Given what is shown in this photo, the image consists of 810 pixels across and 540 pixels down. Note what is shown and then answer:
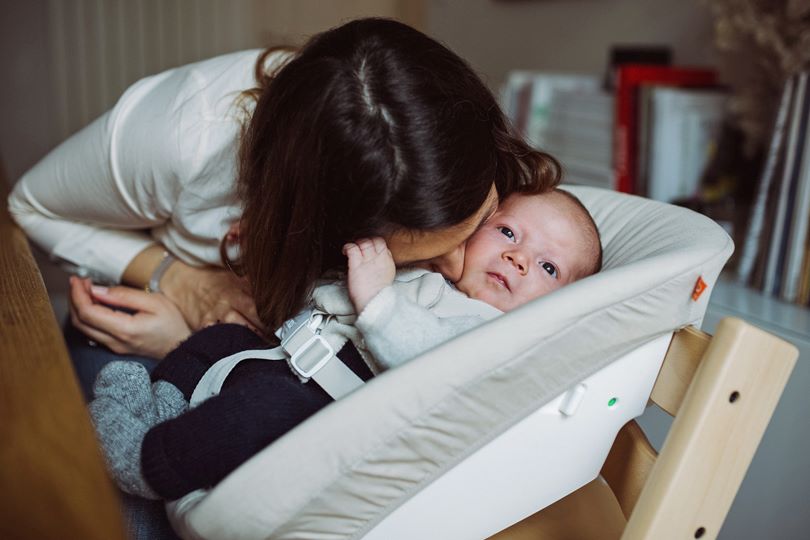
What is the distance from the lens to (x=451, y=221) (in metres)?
0.69

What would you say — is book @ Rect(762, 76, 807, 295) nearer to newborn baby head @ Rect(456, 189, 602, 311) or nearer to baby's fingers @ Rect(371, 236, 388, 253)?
newborn baby head @ Rect(456, 189, 602, 311)

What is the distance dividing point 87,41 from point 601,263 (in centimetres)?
185

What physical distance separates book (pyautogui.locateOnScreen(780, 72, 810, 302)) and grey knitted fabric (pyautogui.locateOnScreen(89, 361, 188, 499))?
3.10ft

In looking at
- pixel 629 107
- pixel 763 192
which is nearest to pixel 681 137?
pixel 629 107

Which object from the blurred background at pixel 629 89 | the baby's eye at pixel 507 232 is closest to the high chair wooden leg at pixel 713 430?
the baby's eye at pixel 507 232

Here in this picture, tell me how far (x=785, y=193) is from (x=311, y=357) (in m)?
0.87

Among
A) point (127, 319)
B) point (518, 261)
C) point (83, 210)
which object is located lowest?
point (127, 319)

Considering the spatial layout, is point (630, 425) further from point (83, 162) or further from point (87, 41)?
point (87, 41)

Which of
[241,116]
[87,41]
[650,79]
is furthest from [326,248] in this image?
[87,41]

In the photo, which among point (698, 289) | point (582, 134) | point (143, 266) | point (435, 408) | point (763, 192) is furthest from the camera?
point (582, 134)

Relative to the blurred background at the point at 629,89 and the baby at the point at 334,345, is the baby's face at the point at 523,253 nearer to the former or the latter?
the baby at the point at 334,345

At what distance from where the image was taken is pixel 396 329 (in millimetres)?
691

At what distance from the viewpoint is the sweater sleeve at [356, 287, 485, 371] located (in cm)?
69

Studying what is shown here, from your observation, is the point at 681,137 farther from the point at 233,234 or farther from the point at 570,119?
the point at 233,234
